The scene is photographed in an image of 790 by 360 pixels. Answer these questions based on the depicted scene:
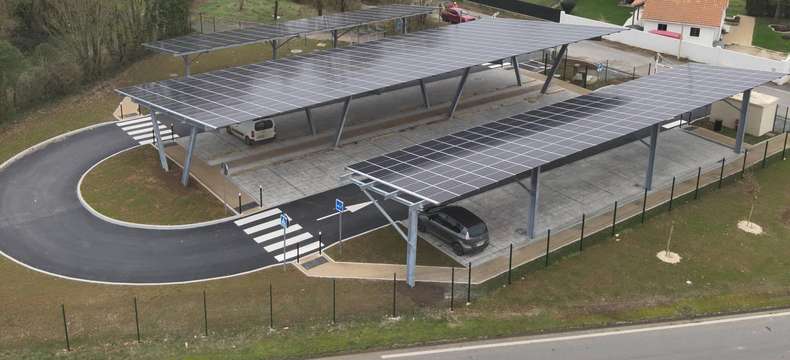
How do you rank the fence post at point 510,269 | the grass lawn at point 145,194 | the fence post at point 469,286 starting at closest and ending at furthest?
the fence post at point 469,286 < the fence post at point 510,269 < the grass lawn at point 145,194

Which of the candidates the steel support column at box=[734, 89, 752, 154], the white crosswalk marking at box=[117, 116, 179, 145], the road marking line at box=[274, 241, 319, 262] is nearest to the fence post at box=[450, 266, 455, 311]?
the road marking line at box=[274, 241, 319, 262]

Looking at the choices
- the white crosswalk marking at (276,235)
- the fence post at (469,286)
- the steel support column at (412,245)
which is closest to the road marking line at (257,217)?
the white crosswalk marking at (276,235)

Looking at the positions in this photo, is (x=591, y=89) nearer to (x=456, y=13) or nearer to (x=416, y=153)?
(x=456, y=13)

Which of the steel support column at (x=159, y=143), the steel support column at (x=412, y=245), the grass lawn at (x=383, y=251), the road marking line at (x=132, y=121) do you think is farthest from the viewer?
the road marking line at (x=132, y=121)

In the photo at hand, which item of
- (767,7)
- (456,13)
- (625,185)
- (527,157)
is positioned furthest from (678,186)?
(767,7)

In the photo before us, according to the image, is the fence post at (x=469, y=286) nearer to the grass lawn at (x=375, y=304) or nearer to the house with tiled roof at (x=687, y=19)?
the grass lawn at (x=375, y=304)

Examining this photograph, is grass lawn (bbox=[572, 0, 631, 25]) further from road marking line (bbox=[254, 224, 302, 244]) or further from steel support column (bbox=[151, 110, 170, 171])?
road marking line (bbox=[254, 224, 302, 244])

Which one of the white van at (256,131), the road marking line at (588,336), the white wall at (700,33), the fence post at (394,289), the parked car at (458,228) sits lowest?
the road marking line at (588,336)
